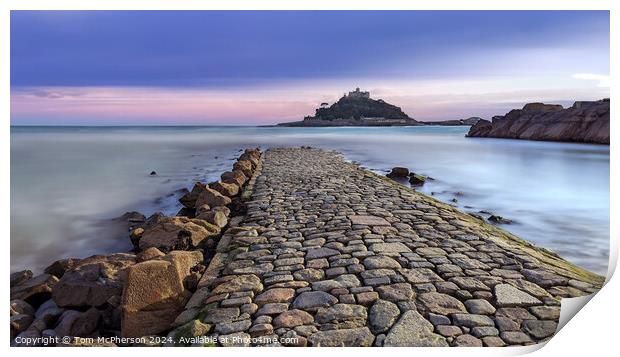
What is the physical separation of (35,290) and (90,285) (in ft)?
2.33

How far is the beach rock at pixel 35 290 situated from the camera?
4137 mm

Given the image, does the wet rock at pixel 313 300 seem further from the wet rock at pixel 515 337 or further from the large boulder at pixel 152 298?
the wet rock at pixel 515 337

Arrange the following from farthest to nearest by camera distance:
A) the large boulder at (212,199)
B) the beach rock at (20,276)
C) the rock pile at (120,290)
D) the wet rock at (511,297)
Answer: the large boulder at (212,199)
the beach rock at (20,276)
the rock pile at (120,290)
the wet rock at (511,297)

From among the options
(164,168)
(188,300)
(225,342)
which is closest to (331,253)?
(188,300)

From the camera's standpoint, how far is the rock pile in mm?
3223

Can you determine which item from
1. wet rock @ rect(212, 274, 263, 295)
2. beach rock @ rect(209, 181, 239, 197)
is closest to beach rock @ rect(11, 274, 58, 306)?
wet rock @ rect(212, 274, 263, 295)

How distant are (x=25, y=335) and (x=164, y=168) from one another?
1193cm

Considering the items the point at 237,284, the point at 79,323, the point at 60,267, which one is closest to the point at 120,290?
the point at 79,323

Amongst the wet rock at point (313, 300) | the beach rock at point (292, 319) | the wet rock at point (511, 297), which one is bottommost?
the beach rock at point (292, 319)

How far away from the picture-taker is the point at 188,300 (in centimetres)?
349

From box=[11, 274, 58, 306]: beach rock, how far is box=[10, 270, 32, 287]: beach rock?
6.0 inches

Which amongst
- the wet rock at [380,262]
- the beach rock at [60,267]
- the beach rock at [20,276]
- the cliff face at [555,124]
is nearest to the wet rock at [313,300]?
the wet rock at [380,262]
